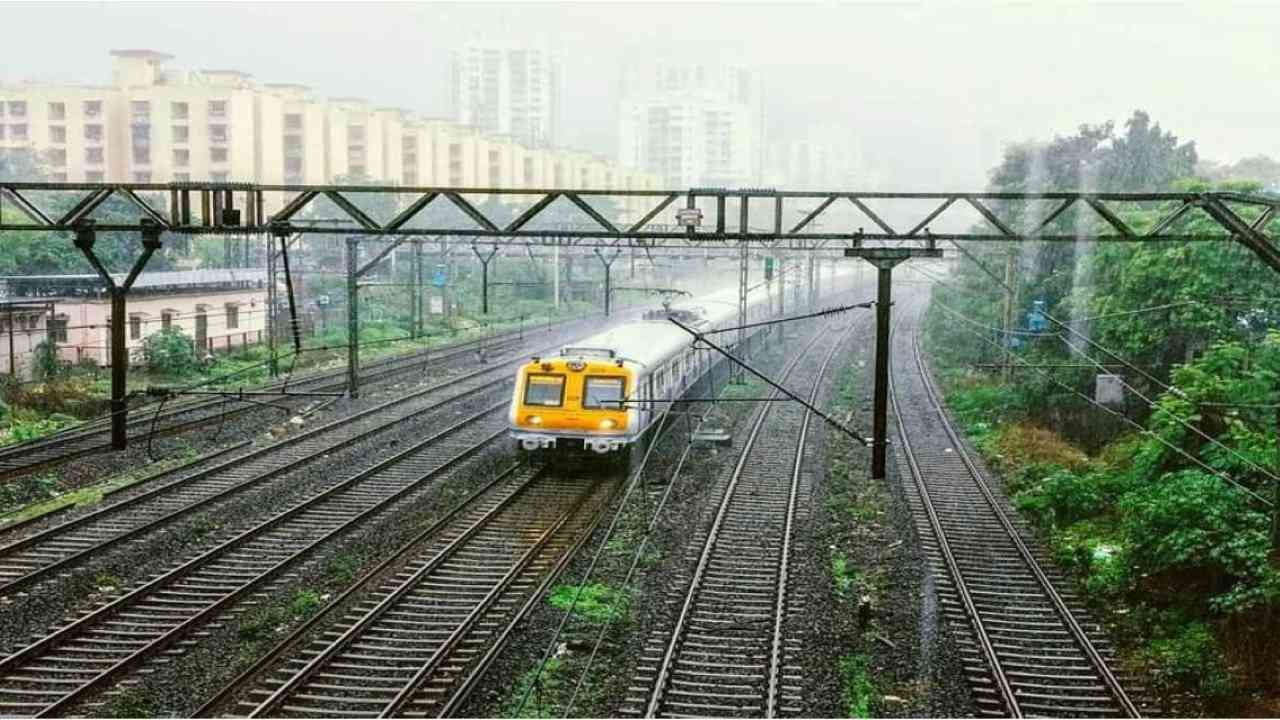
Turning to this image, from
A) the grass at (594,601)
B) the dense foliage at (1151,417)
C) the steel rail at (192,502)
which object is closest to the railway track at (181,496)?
the steel rail at (192,502)

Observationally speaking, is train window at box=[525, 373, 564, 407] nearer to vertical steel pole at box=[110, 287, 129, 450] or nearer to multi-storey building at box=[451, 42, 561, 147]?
vertical steel pole at box=[110, 287, 129, 450]

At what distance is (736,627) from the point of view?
11.0 m

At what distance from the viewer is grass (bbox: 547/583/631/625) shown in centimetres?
1120

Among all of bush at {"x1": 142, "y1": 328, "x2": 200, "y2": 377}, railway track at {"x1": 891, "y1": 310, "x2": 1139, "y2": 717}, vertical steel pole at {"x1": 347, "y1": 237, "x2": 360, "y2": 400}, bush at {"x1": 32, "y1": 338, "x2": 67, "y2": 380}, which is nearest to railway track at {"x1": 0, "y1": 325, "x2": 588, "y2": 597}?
vertical steel pole at {"x1": 347, "y1": 237, "x2": 360, "y2": 400}

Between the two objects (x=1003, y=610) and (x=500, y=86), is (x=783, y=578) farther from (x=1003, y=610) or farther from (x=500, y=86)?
(x=500, y=86)

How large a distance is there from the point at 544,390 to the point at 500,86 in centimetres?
10408

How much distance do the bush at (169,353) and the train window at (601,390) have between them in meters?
16.0

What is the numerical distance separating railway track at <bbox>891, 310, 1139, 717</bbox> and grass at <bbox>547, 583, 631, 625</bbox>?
3351mm

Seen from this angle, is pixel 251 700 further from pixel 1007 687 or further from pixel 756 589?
pixel 1007 687

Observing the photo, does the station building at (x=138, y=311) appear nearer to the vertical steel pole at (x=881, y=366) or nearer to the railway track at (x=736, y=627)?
the railway track at (x=736, y=627)

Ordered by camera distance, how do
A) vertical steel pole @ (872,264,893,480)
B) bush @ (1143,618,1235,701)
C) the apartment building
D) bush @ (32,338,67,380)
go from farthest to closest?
1. the apartment building
2. bush @ (32,338,67,380)
3. vertical steel pole @ (872,264,893,480)
4. bush @ (1143,618,1235,701)

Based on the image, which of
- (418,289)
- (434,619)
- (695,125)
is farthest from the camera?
(695,125)

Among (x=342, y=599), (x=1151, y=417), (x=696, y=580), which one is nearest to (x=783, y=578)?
(x=696, y=580)

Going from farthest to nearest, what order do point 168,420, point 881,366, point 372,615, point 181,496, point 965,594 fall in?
point 168,420 → point 181,496 → point 881,366 → point 965,594 → point 372,615
